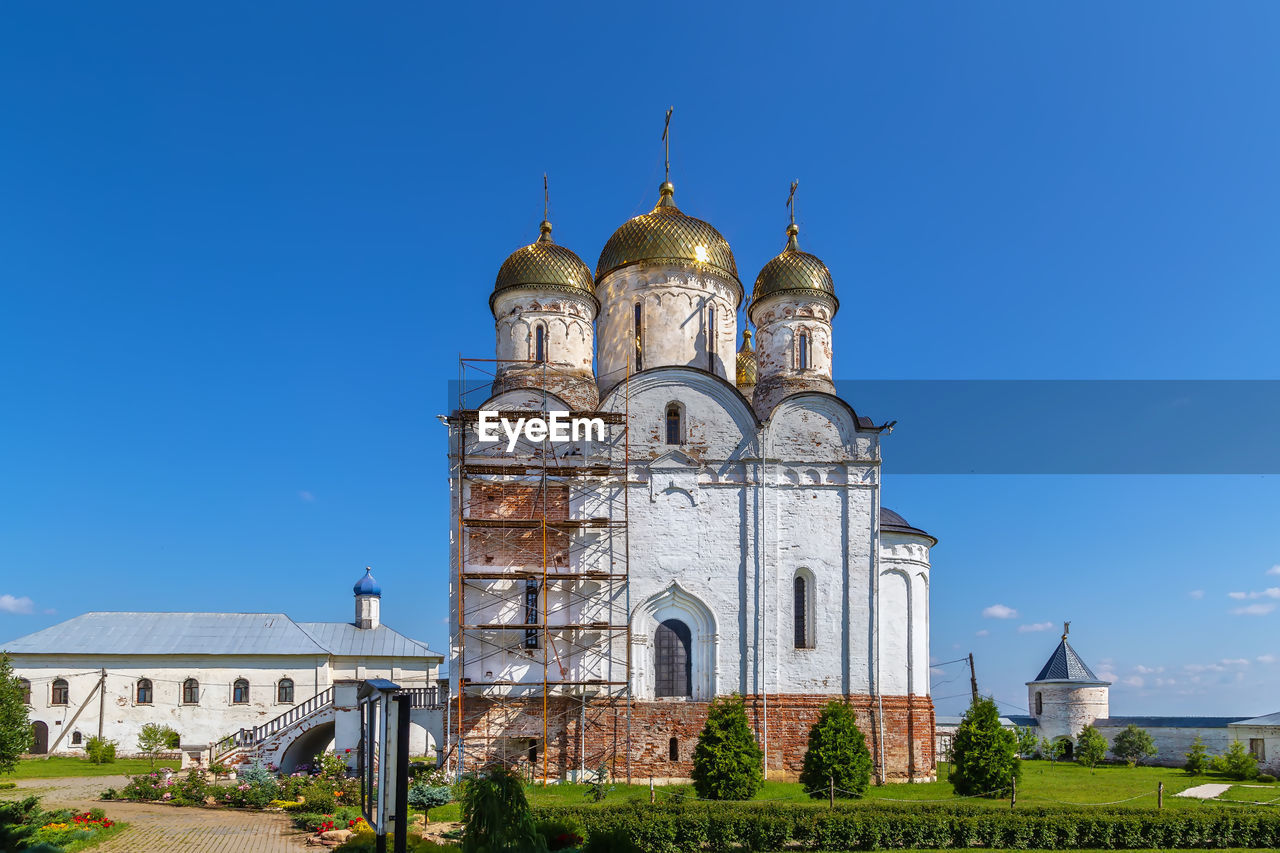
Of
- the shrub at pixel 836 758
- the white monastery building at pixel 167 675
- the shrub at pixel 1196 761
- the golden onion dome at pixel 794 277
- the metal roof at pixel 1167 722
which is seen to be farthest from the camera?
the metal roof at pixel 1167 722

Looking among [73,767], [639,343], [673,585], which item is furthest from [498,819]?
[73,767]

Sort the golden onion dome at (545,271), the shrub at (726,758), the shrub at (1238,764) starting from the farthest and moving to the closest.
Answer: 1. the shrub at (1238,764)
2. the golden onion dome at (545,271)
3. the shrub at (726,758)

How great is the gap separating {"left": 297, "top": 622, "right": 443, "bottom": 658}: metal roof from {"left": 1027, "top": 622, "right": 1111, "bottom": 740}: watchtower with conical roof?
2241cm

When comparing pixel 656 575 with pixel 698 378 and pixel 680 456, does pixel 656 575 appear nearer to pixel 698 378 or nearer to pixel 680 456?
pixel 680 456

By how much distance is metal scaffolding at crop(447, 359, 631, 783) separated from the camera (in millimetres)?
20969

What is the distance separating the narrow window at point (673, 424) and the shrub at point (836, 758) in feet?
22.2

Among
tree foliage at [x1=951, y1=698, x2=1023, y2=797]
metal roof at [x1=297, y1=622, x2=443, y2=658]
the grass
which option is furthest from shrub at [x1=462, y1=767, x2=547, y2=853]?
metal roof at [x1=297, y1=622, x2=443, y2=658]

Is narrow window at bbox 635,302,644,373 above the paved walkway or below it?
above

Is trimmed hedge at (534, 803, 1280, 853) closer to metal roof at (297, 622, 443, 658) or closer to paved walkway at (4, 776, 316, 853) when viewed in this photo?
paved walkway at (4, 776, 316, 853)

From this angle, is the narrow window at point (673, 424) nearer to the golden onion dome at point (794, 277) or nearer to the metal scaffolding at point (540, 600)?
the metal scaffolding at point (540, 600)

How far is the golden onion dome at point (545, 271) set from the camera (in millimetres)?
24203

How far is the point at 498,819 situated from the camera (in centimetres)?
1054

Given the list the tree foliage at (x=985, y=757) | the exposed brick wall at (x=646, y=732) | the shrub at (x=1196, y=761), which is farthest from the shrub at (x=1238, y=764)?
the tree foliage at (x=985, y=757)

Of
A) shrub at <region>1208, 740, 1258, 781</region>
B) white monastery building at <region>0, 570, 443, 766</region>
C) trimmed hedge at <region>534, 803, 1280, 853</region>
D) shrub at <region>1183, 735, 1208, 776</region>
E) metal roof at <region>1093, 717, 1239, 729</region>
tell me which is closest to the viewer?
trimmed hedge at <region>534, 803, 1280, 853</region>
